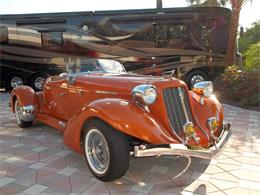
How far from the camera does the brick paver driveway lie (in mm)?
3494

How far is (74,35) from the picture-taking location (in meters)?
11.4

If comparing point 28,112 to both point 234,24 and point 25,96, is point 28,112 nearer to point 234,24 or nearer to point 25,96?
point 25,96

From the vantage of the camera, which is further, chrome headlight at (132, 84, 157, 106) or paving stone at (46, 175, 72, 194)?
chrome headlight at (132, 84, 157, 106)

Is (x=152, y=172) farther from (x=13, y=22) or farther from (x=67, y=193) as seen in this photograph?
(x=13, y=22)

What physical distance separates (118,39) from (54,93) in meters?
6.18

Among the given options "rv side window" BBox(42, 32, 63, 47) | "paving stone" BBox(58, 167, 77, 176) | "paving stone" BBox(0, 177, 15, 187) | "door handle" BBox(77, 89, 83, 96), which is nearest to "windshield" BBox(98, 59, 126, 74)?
"door handle" BBox(77, 89, 83, 96)

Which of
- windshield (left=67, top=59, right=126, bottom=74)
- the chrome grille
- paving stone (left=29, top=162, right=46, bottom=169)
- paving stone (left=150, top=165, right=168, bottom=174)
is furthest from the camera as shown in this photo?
windshield (left=67, top=59, right=126, bottom=74)

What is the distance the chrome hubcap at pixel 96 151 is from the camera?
3680 millimetres

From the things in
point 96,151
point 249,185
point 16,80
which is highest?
point 16,80

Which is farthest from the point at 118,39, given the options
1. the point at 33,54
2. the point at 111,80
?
the point at 111,80

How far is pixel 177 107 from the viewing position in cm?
395

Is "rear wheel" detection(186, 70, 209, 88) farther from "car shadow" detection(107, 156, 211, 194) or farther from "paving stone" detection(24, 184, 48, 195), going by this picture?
"paving stone" detection(24, 184, 48, 195)

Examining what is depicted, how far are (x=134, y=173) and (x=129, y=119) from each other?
847mm

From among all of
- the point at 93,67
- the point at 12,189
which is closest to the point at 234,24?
the point at 93,67
